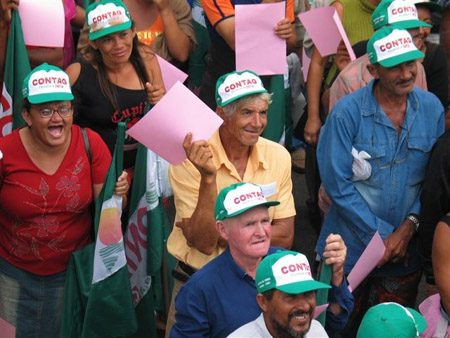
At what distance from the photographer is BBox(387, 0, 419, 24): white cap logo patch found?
5.27 meters

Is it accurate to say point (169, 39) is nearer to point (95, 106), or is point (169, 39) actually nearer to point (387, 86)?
point (95, 106)

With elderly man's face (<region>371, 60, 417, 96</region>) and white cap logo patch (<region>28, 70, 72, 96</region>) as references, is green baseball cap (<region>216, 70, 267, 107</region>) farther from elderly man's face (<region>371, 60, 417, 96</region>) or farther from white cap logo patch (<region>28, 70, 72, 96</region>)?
white cap logo patch (<region>28, 70, 72, 96</region>)

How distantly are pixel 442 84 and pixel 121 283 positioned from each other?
2301mm

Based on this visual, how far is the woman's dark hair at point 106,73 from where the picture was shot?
213 inches

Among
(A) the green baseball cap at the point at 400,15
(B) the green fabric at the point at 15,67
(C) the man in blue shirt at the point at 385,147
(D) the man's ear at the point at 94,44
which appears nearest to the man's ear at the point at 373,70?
(C) the man in blue shirt at the point at 385,147

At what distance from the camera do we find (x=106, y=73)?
5.50 metres

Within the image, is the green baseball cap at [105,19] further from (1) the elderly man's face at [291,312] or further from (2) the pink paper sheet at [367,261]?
(1) the elderly man's face at [291,312]

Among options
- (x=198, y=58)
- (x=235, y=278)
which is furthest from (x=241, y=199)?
(x=198, y=58)

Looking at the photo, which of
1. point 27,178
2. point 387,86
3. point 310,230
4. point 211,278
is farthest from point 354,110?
point 310,230

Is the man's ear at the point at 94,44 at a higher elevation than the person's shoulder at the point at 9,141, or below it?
higher

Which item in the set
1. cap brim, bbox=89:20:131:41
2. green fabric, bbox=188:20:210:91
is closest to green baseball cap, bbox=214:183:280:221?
cap brim, bbox=89:20:131:41

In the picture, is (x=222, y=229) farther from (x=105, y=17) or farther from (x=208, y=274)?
(x=105, y=17)

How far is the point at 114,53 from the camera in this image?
5.45m

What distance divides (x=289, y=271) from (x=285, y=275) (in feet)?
0.09
